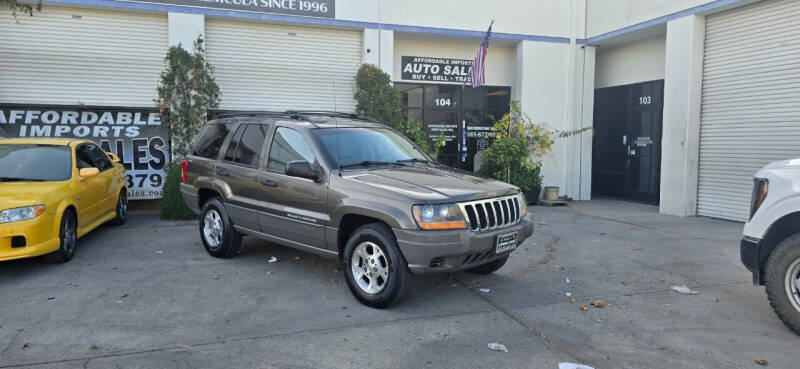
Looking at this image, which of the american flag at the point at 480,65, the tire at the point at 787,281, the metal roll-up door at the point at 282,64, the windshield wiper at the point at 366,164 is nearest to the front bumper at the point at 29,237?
the windshield wiper at the point at 366,164

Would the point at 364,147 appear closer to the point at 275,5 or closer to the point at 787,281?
the point at 787,281

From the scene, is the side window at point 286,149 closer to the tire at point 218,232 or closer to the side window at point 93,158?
the tire at point 218,232

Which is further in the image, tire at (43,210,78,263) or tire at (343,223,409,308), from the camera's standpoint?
tire at (43,210,78,263)

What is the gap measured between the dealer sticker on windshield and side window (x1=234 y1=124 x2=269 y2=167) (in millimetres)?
3010

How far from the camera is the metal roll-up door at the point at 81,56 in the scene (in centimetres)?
1059

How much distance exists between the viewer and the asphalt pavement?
3965 mm

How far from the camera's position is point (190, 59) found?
10906 mm

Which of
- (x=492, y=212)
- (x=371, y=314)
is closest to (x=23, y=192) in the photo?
(x=371, y=314)

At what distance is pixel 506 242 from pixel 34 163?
6247mm

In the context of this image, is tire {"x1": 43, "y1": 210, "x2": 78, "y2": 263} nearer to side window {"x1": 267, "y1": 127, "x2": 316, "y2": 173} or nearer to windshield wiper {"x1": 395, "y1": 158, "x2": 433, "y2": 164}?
side window {"x1": 267, "y1": 127, "x2": 316, "y2": 173}

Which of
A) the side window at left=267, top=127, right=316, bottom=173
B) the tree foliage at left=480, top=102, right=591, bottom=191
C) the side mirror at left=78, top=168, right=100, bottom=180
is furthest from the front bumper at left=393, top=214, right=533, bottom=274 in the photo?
the tree foliage at left=480, top=102, right=591, bottom=191

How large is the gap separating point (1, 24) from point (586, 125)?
1356 centimetres

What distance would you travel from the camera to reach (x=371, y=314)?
487cm

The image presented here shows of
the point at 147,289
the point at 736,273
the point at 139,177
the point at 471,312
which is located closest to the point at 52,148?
the point at 147,289
